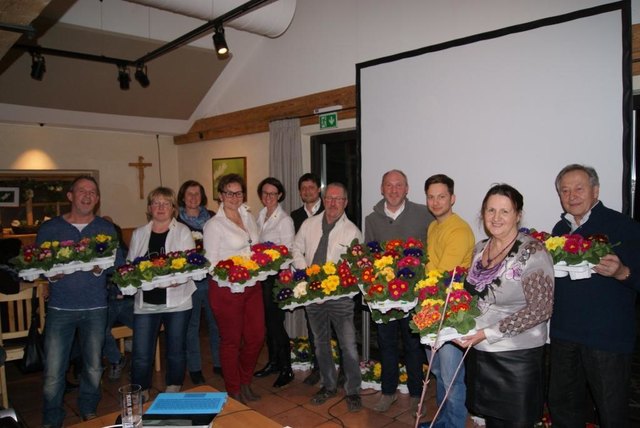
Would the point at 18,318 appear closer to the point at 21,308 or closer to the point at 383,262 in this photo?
the point at 21,308

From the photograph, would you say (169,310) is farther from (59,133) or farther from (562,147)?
(59,133)

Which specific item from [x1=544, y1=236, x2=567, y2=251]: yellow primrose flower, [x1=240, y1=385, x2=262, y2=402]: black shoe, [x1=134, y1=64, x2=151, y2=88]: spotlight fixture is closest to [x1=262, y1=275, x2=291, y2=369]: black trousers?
[x1=240, y1=385, x2=262, y2=402]: black shoe

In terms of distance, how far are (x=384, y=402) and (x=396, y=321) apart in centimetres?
68

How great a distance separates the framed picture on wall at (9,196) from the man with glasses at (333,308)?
17.8 ft

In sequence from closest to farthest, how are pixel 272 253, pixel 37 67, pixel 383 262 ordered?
pixel 383 262
pixel 272 253
pixel 37 67

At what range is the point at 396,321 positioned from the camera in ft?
11.2

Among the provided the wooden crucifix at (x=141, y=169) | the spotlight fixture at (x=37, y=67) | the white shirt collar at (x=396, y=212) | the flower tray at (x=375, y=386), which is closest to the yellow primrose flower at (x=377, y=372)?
the flower tray at (x=375, y=386)

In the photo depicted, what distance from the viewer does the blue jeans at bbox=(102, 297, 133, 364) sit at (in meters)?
4.14

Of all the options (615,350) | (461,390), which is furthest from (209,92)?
(615,350)

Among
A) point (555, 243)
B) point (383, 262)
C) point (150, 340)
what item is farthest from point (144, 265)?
point (555, 243)

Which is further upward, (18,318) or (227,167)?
(227,167)

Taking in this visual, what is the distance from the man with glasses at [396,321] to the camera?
3389mm

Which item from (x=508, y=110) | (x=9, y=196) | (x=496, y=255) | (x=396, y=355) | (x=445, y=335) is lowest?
(x=396, y=355)

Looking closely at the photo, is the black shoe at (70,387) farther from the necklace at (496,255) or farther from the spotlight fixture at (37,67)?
the necklace at (496,255)
